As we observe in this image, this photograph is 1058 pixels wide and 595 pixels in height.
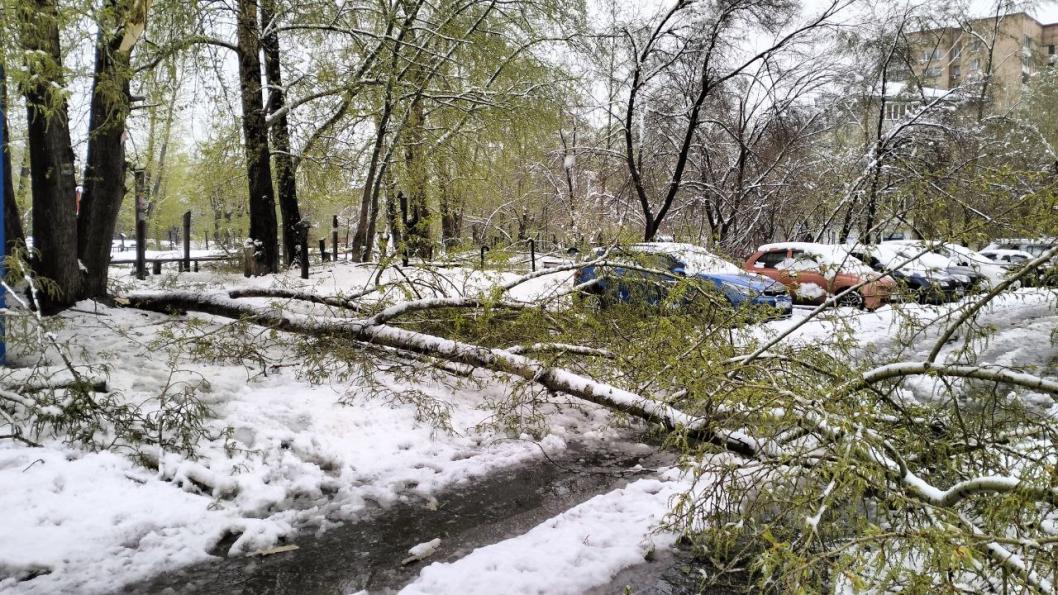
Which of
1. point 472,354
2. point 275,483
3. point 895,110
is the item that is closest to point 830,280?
point 472,354

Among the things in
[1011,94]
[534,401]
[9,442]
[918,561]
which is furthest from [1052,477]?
[1011,94]

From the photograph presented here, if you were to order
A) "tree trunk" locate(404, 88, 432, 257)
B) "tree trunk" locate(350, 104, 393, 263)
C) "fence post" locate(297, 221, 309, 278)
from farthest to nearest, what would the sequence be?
1. "fence post" locate(297, 221, 309, 278)
2. "tree trunk" locate(404, 88, 432, 257)
3. "tree trunk" locate(350, 104, 393, 263)

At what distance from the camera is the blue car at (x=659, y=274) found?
18.8ft

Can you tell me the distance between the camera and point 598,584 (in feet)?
9.97

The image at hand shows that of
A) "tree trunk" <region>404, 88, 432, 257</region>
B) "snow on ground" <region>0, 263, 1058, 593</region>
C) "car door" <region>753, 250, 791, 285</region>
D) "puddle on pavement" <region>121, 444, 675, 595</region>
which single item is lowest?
"puddle on pavement" <region>121, 444, 675, 595</region>

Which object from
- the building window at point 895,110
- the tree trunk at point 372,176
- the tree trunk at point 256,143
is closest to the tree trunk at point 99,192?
the tree trunk at point 256,143

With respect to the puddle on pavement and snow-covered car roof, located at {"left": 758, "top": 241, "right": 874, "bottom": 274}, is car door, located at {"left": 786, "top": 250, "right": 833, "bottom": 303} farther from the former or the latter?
the puddle on pavement

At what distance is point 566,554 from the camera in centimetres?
328

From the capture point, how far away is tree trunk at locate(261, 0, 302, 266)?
35.8 feet

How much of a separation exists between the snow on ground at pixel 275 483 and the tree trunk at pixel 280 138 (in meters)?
6.47

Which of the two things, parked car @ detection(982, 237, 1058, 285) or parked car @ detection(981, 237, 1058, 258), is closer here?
parked car @ detection(982, 237, 1058, 285)

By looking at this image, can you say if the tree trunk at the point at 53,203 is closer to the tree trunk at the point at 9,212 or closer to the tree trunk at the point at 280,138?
the tree trunk at the point at 9,212

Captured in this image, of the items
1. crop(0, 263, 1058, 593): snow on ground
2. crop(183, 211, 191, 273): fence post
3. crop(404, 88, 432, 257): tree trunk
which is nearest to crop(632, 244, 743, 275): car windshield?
crop(0, 263, 1058, 593): snow on ground

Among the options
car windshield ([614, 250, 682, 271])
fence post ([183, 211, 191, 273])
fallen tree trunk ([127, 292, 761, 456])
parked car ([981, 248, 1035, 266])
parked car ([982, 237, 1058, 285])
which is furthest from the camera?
fence post ([183, 211, 191, 273])
